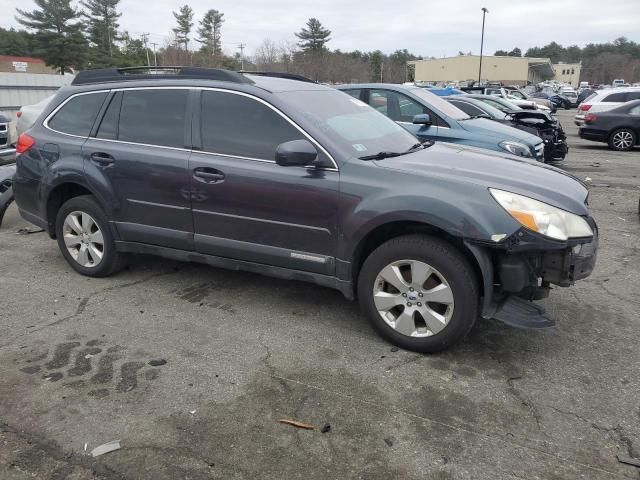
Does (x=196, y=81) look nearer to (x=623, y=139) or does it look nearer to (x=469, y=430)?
(x=469, y=430)

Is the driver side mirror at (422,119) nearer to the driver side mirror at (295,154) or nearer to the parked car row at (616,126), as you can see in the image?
the driver side mirror at (295,154)

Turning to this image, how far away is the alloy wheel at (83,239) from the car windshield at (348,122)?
2129 millimetres

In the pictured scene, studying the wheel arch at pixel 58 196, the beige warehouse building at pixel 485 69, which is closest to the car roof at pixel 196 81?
the wheel arch at pixel 58 196

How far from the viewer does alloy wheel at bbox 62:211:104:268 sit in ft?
15.9

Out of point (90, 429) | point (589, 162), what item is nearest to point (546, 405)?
point (90, 429)

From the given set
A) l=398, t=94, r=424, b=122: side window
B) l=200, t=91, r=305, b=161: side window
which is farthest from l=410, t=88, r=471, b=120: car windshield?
l=200, t=91, r=305, b=161: side window

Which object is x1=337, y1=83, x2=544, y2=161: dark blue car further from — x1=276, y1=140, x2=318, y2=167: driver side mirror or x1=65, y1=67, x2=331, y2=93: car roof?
x1=276, y1=140, x2=318, y2=167: driver side mirror

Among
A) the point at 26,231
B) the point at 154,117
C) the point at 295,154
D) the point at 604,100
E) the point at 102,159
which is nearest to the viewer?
the point at 295,154

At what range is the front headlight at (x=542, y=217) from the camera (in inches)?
130

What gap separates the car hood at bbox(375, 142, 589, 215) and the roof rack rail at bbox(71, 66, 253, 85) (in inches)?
56.8

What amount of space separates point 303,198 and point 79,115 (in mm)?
2430

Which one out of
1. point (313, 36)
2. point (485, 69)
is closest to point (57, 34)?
point (313, 36)

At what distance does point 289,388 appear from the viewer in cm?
324

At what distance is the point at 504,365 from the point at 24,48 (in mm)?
79247
